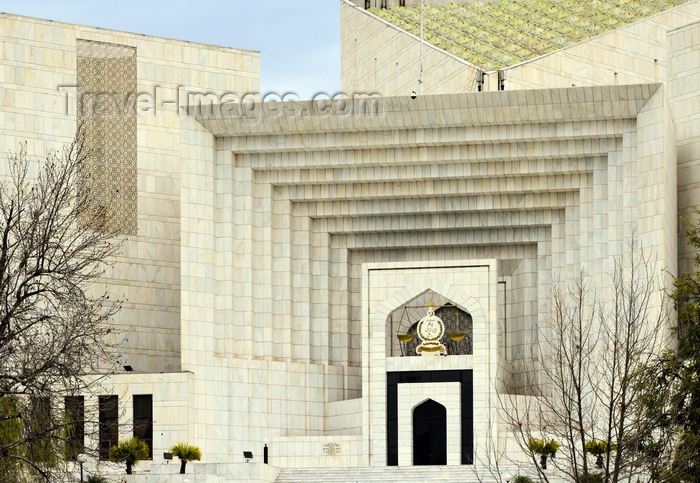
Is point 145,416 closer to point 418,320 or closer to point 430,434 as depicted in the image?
point 430,434

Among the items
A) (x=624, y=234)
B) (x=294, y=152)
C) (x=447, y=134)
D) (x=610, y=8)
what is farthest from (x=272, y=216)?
(x=610, y=8)

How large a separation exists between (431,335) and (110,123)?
1109 centimetres

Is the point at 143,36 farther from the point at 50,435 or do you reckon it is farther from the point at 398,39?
the point at 50,435

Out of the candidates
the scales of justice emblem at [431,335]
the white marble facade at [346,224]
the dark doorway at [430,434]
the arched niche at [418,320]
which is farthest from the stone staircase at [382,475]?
the arched niche at [418,320]

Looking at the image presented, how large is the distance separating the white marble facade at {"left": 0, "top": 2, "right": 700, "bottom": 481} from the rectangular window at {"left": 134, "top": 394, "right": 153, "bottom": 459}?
9.8 inches

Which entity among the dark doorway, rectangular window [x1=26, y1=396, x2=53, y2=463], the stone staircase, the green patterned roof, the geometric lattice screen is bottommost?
the stone staircase

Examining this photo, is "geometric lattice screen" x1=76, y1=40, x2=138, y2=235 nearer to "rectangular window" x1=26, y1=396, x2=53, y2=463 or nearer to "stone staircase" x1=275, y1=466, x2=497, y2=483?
"stone staircase" x1=275, y1=466, x2=497, y2=483

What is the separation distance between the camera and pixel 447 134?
4184 centimetres

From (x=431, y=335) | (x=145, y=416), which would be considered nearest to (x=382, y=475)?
(x=431, y=335)

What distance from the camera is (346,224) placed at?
146ft

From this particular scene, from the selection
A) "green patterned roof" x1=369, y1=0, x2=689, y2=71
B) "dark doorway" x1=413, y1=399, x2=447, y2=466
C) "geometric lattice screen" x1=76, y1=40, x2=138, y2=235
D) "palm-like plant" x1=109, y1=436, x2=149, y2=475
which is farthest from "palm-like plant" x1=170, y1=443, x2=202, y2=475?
"green patterned roof" x1=369, y1=0, x2=689, y2=71

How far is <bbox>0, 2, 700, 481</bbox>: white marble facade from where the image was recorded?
135ft

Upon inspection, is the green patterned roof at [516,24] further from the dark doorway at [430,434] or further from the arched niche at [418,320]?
the dark doorway at [430,434]

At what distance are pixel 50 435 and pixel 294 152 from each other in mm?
23541
